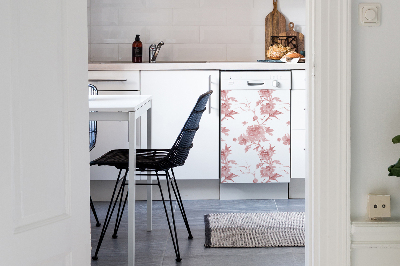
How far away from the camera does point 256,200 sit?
378 cm

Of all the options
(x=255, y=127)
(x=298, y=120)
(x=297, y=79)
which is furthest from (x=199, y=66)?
(x=298, y=120)

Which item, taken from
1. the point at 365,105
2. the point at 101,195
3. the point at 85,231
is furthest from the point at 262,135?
the point at 85,231

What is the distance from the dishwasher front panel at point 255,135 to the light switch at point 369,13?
2042 mm

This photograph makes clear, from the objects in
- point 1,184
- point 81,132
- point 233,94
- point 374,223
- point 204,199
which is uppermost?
point 233,94

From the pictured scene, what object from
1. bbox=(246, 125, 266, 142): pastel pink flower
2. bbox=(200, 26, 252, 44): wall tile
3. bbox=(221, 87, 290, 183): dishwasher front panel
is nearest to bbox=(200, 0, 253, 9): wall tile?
bbox=(200, 26, 252, 44): wall tile

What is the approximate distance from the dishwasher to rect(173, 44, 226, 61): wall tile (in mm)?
724

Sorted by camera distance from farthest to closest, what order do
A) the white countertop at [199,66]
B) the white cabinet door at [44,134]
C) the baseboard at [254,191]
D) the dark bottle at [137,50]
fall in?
1. the dark bottle at [137,50]
2. the baseboard at [254,191]
3. the white countertop at [199,66]
4. the white cabinet door at [44,134]

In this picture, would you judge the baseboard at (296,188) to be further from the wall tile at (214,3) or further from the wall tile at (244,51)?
the wall tile at (214,3)

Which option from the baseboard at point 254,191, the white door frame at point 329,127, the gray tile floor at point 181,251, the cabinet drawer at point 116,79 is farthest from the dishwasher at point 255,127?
the white door frame at point 329,127

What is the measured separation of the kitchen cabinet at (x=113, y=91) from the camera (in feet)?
12.0

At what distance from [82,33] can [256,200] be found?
8.78ft

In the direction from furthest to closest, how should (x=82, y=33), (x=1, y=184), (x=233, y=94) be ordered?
(x=233, y=94)
(x=82, y=33)
(x=1, y=184)

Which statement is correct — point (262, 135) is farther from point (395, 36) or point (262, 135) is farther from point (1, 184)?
point (1, 184)

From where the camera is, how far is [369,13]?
1.59 meters
